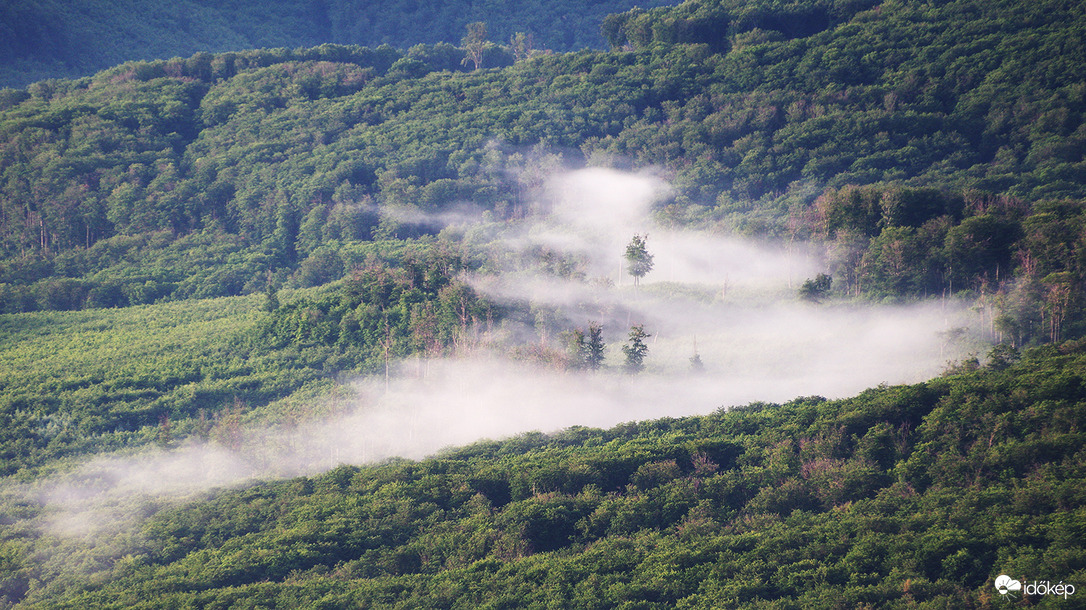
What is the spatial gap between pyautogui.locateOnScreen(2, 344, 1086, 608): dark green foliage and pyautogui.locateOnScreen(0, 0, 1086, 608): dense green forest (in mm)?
192

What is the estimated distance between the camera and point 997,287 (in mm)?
85438

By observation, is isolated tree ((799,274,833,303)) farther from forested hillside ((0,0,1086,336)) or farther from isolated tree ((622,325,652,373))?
isolated tree ((622,325,652,373))

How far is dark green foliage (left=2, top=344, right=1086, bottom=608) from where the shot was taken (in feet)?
179

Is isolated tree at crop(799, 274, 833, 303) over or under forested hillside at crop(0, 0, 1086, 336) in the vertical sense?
under

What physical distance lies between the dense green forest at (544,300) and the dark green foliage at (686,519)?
0.19 m

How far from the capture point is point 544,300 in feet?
322

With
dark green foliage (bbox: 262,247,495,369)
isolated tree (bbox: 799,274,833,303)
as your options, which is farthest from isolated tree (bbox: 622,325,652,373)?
isolated tree (bbox: 799,274,833,303)

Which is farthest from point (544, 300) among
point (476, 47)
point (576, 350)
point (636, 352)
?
point (476, 47)

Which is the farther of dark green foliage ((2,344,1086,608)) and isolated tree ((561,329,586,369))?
isolated tree ((561,329,586,369))

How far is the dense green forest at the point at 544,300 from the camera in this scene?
5962cm

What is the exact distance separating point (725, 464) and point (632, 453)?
4.60 metres

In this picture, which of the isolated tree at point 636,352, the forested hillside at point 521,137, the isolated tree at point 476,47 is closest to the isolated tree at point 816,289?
the forested hillside at point 521,137

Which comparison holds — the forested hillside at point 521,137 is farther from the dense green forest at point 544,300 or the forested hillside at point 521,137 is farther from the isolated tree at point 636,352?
the isolated tree at point 636,352

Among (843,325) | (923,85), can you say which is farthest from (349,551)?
(923,85)
